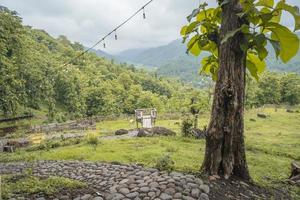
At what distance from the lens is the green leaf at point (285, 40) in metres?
5.03

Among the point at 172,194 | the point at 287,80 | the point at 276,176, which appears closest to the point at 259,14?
the point at 172,194

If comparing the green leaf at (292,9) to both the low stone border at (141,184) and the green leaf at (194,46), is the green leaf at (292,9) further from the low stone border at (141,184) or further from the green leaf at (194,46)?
the low stone border at (141,184)

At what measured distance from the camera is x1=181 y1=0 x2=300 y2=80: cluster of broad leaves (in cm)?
507

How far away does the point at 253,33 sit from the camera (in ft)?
18.4

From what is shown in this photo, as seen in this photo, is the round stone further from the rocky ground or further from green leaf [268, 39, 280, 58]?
green leaf [268, 39, 280, 58]

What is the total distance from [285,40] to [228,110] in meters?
2.13

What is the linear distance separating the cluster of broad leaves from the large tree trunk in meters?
0.23

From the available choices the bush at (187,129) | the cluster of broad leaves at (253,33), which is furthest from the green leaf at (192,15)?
the bush at (187,129)

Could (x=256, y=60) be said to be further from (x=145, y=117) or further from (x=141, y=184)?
(x=145, y=117)

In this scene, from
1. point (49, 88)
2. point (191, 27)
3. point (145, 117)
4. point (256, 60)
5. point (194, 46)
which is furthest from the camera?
point (49, 88)

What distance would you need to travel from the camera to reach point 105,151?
1394 centimetres

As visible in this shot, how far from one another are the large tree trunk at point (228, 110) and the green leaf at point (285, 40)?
1.25 m

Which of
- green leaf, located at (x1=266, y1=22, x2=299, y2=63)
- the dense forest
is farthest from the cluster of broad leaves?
the dense forest

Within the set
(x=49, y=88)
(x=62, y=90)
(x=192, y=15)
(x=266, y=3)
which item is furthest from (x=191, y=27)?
(x=62, y=90)
